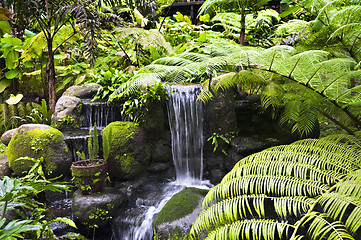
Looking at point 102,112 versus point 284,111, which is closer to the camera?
Answer: point 284,111

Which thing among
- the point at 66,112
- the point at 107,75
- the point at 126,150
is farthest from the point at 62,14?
the point at 126,150

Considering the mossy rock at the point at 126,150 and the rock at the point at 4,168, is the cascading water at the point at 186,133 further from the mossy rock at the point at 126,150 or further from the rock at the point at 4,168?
the rock at the point at 4,168

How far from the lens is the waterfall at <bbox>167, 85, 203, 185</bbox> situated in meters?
4.32

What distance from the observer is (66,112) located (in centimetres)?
495

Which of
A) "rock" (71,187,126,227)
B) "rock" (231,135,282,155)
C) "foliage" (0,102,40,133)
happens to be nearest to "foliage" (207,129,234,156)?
"rock" (231,135,282,155)

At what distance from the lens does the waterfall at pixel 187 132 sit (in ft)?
14.2

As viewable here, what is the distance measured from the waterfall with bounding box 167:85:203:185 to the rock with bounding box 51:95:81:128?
1887 mm

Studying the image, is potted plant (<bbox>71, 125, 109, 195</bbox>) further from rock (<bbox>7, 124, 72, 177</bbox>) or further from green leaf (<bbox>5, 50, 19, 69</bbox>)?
green leaf (<bbox>5, 50, 19, 69</bbox>)

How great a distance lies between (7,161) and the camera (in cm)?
421

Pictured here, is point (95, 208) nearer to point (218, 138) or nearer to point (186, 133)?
point (186, 133)

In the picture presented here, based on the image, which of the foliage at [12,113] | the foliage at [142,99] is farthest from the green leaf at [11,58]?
the foliage at [142,99]

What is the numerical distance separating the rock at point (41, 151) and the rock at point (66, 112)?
80 cm

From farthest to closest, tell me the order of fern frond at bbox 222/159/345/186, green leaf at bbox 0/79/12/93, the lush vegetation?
1. green leaf at bbox 0/79/12/93
2. fern frond at bbox 222/159/345/186
3. the lush vegetation

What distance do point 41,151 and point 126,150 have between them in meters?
1.22
